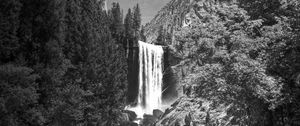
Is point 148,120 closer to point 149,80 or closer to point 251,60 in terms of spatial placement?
point 149,80

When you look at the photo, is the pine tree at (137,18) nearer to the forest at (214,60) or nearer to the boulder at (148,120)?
the boulder at (148,120)

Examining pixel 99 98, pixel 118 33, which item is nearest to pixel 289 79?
pixel 99 98

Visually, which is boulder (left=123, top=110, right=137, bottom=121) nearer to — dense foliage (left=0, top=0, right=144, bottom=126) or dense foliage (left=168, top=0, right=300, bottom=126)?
dense foliage (left=0, top=0, right=144, bottom=126)

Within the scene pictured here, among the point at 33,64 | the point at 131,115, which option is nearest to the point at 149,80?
the point at 131,115

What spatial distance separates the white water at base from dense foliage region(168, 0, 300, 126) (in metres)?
41.8

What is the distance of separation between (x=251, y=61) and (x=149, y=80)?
44.4 meters

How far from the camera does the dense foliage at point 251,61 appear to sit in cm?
941

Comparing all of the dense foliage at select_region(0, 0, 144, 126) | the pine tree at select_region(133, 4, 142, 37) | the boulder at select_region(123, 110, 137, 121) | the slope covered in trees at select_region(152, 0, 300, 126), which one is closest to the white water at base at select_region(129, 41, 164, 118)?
the boulder at select_region(123, 110, 137, 121)

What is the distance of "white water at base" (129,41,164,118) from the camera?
52781 millimetres

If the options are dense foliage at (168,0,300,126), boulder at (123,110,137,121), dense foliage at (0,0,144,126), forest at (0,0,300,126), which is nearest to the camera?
dense foliage at (0,0,144,126)

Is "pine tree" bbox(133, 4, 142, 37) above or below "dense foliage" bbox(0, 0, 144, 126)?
above

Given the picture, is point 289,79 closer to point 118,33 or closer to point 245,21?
point 245,21

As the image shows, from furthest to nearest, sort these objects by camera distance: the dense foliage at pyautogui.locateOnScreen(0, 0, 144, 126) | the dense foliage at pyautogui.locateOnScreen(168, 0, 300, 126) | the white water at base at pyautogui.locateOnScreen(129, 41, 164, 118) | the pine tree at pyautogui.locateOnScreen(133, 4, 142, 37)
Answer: the pine tree at pyautogui.locateOnScreen(133, 4, 142, 37) < the white water at base at pyautogui.locateOnScreen(129, 41, 164, 118) < the dense foliage at pyautogui.locateOnScreen(168, 0, 300, 126) < the dense foliage at pyautogui.locateOnScreen(0, 0, 144, 126)

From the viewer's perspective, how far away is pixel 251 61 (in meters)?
9.26
